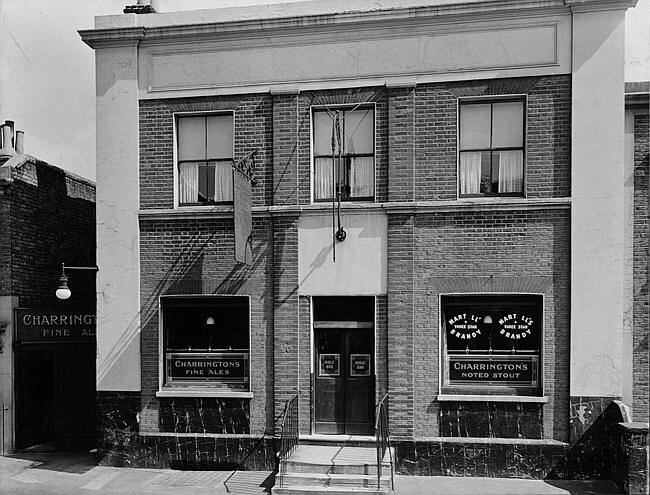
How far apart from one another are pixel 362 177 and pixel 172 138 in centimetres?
374

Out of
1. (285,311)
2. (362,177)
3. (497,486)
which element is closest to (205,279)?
(285,311)

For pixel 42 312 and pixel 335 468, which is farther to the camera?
pixel 42 312

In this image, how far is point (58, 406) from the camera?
49.9ft

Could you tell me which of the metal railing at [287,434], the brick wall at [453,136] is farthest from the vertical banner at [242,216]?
the metal railing at [287,434]

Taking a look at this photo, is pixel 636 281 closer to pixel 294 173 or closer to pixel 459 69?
pixel 459 69

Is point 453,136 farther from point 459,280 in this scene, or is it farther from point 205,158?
point 205,158

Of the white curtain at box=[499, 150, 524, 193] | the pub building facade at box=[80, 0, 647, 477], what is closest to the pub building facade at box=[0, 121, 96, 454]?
the pub building facade at box=[80, 0, 647, 477]

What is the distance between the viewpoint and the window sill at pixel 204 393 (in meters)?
12.0

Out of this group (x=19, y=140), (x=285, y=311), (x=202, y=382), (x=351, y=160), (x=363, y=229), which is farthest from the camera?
(x=19, y=140)

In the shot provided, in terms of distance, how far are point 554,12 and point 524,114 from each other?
71.2 inches

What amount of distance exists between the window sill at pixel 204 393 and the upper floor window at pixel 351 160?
3912 millimetres

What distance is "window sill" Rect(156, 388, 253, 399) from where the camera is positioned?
12.0 metres

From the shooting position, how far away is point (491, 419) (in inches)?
446

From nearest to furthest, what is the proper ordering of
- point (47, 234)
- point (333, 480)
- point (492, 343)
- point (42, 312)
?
point (333, 480) < point (492, 343) < point (42, 312) < point (47, 234)
